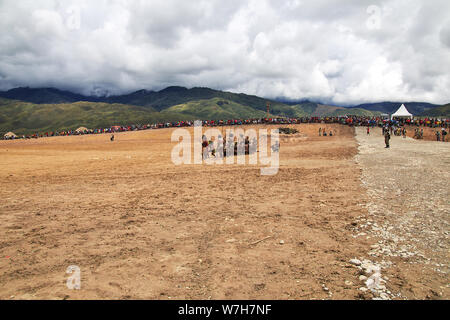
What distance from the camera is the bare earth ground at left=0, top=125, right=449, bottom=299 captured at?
449 cm

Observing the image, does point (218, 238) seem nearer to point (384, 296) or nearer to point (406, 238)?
point (384, 296)

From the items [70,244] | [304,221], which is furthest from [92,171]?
[304,221]

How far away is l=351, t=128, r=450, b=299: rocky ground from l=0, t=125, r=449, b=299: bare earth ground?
3cm

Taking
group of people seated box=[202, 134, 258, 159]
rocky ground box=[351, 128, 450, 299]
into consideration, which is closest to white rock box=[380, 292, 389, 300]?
rocky ground box=[351, 128, 450, 299]

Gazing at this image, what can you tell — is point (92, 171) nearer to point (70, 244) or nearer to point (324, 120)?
point (70, 244)

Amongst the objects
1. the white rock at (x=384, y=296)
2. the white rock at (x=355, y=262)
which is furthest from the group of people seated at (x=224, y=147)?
the white rock at (x=384, y=296)

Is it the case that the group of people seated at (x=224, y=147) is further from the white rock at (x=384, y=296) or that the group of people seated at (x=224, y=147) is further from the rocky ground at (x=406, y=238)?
the white rock at (x=384, y=296)

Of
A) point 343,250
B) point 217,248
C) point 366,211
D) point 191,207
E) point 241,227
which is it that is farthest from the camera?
point 191,207

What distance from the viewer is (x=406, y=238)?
5.97m

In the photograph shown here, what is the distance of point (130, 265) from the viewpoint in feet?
17.6

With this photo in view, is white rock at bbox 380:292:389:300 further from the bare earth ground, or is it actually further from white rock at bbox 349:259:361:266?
white rock at bbox 349:259:361:266

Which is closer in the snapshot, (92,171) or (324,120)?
(92,171)

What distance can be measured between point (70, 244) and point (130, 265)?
2096 millimetres
